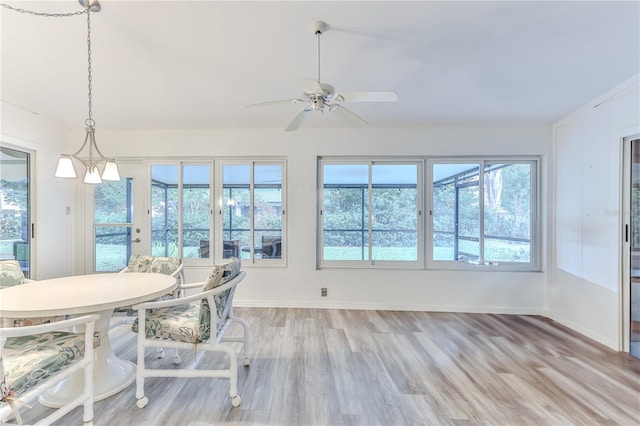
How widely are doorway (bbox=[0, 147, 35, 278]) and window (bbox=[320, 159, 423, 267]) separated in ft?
11.5

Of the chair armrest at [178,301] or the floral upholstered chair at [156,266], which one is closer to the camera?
the chair armrest at [178,301]

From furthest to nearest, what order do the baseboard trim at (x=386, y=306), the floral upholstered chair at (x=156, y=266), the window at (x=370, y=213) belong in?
the window at (x=370, y=213)
the baseboard trim at (x=386, y=306)
the floral upholstered chair at (x=156, y=266)

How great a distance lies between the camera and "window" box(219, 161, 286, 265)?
12.7ft

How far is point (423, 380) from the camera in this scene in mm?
2121

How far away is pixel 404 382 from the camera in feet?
6.87

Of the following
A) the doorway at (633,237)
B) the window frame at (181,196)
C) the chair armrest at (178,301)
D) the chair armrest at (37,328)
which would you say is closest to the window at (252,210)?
the window frame at (181,196)

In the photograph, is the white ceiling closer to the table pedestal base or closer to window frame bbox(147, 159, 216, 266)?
window frame bbox(147, 159, 216, 266)

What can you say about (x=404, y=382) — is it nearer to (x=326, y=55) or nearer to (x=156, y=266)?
(x=156, y=266)

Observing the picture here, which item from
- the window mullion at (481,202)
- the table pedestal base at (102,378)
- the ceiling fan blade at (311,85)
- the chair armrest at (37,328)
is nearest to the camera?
the chair armrest at (37,328)

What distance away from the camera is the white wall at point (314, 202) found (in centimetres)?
365

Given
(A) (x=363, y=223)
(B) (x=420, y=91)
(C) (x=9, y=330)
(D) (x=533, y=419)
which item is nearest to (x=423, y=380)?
(D) (x=533, y=419)

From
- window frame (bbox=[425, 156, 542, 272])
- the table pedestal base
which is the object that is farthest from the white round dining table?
window frame (bbox=[425, 156, 542, 272])

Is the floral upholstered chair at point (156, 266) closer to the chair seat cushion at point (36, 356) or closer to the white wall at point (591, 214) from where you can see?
the chair seat cushion at point (36, 356)

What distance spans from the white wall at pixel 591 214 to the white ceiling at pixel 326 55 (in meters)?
0.22
